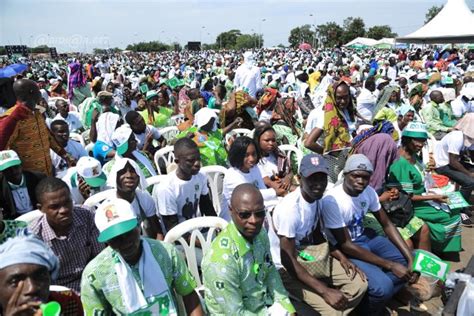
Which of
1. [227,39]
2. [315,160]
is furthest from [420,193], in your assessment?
[227,39]

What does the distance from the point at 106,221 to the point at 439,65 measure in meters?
17.1

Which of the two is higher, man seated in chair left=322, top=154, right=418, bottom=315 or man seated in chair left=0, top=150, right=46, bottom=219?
man seated in chair left=0, top=150, right=46, bottom=219

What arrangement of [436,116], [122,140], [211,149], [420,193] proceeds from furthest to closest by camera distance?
1. [436,116]
2. [211,149]
3. [420,193]
4. [122,140]

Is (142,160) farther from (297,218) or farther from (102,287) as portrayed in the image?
(102,287)

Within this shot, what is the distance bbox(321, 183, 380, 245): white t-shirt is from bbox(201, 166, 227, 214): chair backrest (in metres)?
1.39

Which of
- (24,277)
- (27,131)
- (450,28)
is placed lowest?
(24,277)

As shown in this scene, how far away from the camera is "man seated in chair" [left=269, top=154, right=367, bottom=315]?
106 inches

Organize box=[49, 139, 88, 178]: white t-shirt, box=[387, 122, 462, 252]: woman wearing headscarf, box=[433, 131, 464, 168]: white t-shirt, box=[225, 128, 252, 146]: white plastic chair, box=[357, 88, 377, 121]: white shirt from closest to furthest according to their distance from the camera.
Answer: box=[387, 122, 462, 252]: woman wearing headscarf < box=[49, 139, 88, 178]: white t-shirt < box=[433, 131, 464, 168]: white t-shirt < box=[225, 128, 252, 146]: white plastic chair < box=[357, 88, 377, 121]: white shirt

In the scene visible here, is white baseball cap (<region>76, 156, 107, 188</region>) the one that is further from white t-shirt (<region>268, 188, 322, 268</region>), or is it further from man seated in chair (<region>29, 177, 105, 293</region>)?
white t-shirt (<region>268, 188, 322, 268</region>)

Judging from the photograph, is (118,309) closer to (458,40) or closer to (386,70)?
(386,70)

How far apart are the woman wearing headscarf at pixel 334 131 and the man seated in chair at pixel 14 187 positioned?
110 inches

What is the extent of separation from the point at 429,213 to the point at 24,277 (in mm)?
3770

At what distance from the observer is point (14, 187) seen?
3115mm

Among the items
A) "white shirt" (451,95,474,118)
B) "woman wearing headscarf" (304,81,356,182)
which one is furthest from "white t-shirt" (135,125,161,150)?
"white shirt" (451,95,474,118)
